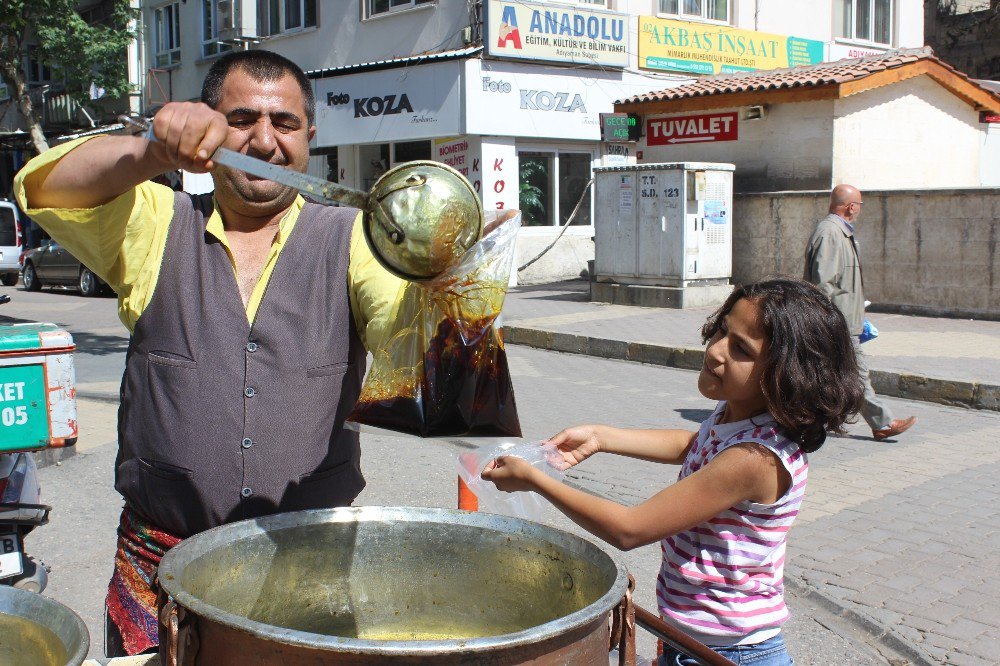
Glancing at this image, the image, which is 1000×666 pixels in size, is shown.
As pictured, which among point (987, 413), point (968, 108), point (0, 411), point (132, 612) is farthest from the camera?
point (968, 108)

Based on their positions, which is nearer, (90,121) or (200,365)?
(200,365)

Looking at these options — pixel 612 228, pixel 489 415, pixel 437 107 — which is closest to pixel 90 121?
pixel 437 107

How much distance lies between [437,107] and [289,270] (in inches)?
691

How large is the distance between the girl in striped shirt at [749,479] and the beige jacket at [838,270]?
5426 millimetres

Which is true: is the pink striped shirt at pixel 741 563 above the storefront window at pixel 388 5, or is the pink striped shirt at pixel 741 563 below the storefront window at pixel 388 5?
below

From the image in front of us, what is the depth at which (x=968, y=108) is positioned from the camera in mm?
18281

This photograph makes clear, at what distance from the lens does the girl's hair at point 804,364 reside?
231cm

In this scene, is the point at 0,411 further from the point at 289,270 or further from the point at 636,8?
the point at 636,8

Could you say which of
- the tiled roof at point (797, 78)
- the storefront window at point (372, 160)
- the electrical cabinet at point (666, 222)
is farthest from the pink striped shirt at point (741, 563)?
the storefront window at point (372, 160)

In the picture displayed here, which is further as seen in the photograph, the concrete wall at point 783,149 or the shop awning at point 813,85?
the concrete wall at point 783,149

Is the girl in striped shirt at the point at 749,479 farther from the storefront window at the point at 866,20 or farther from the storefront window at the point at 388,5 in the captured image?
the storefront window at the point at 866,20

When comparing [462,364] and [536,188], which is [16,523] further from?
[536,188]

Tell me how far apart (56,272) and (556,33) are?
12.0m

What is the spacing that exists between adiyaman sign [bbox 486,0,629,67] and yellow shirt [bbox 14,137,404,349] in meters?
17.1
